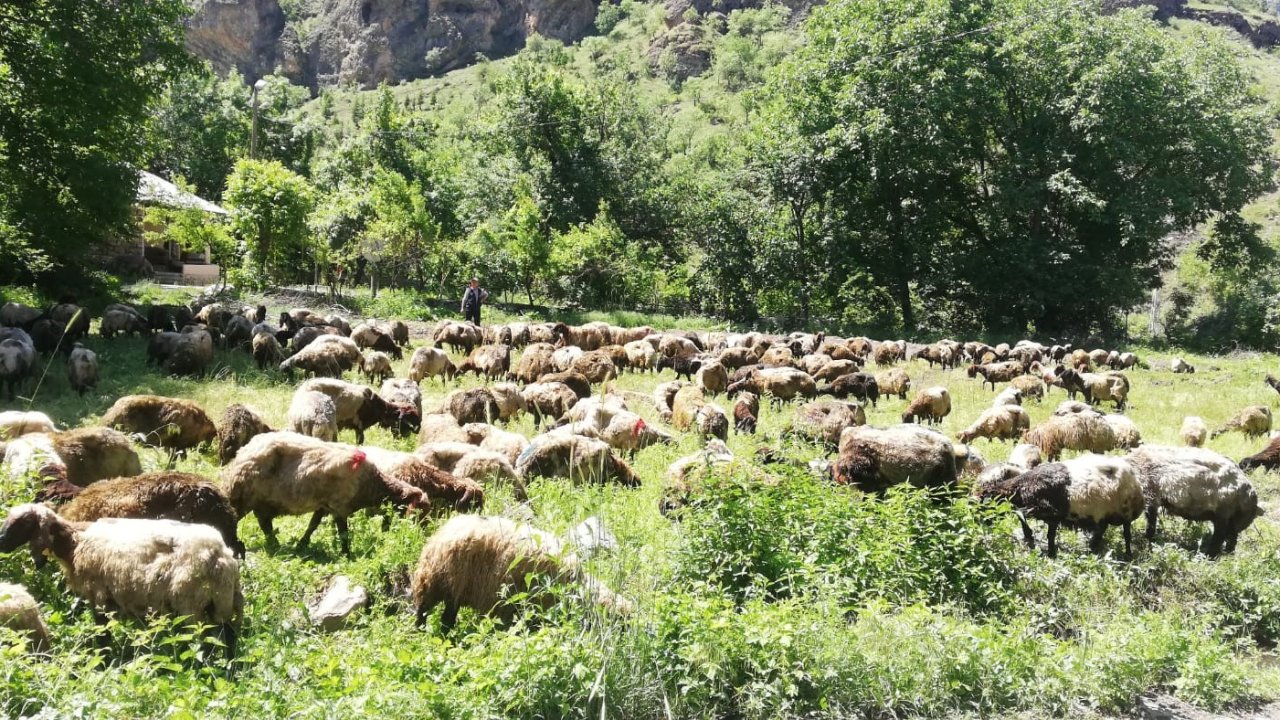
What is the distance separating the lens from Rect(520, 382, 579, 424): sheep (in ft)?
40.7

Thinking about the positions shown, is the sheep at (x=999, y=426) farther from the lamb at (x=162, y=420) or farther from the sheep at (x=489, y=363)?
the lamb at (x=162, y=420)

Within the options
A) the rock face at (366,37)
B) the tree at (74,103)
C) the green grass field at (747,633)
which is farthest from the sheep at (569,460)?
the rock face at (366,37)

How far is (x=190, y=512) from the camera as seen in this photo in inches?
221

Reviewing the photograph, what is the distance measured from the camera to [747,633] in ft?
15.2

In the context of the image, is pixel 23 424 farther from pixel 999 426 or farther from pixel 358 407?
pixel 999 426

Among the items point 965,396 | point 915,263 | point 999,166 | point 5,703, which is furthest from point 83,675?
point 999,166

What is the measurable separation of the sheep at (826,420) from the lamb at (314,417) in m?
5.54

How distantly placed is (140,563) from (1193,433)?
13.2m

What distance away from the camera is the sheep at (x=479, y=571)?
205 inches

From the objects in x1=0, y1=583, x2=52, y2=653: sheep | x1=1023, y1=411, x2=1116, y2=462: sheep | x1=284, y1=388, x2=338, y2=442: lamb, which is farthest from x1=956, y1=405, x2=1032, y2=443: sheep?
x1=0, y1=583, x2=52, y2=653: sheep

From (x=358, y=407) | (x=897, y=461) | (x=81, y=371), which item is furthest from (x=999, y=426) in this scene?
(x=81, y=371)

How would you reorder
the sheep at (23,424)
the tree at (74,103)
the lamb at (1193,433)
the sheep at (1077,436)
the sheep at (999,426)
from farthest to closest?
the tree at (74,103)
the sheep at (999,426)
the lamb at (1193,433)
the sheep at (1077,436)
the sheep at (23,424)

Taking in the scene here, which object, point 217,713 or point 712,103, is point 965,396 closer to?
point 217,713

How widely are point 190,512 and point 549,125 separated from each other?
3426cm
